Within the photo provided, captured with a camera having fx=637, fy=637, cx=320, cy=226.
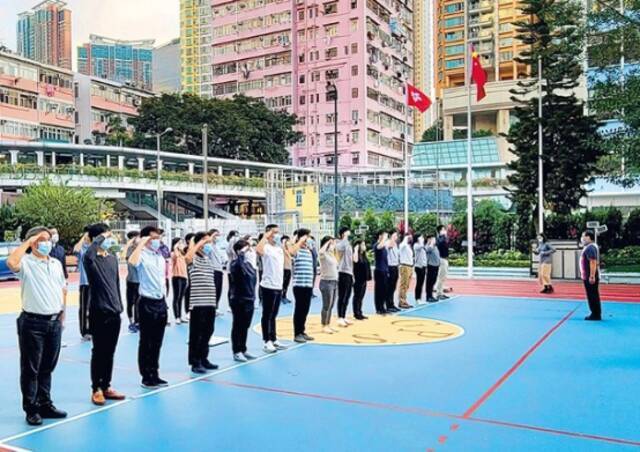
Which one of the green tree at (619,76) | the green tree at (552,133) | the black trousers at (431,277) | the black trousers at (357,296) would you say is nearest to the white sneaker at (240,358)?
the black trousers at (357,296)

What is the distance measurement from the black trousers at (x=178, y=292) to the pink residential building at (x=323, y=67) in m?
52.9

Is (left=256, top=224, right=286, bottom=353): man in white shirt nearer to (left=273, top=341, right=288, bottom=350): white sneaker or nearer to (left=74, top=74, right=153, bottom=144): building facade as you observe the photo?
(left=273, top=341, right=288, bottom=350): white sneaker

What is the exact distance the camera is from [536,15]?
89.0 ft

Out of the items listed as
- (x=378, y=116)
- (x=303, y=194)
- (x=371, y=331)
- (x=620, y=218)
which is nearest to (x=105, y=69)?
(x=378, y=116)

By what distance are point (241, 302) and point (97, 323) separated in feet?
7.22

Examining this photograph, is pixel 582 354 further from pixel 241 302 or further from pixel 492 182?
pixel 492 182

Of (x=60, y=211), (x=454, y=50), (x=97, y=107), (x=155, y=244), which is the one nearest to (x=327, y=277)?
(x=155, y=244)

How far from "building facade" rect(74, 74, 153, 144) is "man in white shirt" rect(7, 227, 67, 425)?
5365 cm

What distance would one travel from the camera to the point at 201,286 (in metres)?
7.51

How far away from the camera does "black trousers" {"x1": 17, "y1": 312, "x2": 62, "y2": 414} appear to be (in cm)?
557

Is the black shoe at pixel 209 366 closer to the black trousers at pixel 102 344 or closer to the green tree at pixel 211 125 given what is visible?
the black trousers at pixel 102 344

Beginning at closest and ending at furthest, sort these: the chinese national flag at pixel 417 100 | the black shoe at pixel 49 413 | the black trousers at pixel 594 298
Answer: the black shoe at pixel 49 413, the black trousers at pixel 594 298, the chinese national flag at pixel 417 100

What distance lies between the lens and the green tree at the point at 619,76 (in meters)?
16.5

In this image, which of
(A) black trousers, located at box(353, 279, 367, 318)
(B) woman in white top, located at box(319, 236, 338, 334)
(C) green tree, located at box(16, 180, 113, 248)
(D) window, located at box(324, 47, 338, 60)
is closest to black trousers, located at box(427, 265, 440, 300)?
(A) black trousers, located at box(353, 279, 367, 318)
